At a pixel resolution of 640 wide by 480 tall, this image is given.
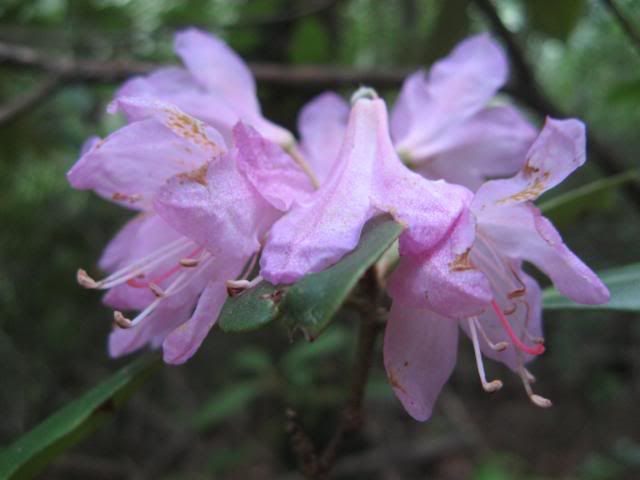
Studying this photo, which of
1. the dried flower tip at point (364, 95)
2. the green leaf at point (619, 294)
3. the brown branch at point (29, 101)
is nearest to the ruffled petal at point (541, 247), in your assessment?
the green leaf at point (619, 294)

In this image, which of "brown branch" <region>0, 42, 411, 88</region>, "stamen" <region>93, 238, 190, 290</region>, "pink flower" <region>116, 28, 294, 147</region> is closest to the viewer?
"stamen" <region>93, 238, 190, 290</region>

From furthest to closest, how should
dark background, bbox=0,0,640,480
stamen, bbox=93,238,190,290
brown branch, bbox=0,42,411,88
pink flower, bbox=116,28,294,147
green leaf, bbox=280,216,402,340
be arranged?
dark background, bbox=0,0,640,480, brown branch, bbox=0,42,411,88, pink flower, bbox=116,28,294,147, stamen, bbox=93,238,190,290, green leaf, bbox=280,216,402,340

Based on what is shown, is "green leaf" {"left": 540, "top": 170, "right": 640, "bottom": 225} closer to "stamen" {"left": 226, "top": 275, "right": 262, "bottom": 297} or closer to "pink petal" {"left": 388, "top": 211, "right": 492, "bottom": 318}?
"pink petal" {"left": 388, "top": 211, "right": 492, "bottom": 318}

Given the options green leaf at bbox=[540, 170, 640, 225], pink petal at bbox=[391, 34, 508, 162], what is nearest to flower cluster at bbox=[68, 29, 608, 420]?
pink petal at bbox=[391, 34, 508, 162]

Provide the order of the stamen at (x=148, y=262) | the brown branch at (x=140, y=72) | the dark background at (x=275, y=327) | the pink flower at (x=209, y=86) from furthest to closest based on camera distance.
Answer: the dark background at (x=275, y=327) < the brown branch at (x=140, y=72) < the pink flower at (x=209, y=86) < the stamen at (x=148, y=262)

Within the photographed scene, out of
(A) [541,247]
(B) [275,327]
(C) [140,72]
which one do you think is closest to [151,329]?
(A) [541,247]

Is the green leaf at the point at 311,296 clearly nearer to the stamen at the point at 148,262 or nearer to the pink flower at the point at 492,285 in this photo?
the pink flower at the point at 492,285

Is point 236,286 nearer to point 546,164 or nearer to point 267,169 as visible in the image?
point 267,169

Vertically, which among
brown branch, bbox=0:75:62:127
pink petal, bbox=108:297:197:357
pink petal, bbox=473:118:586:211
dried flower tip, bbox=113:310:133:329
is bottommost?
brown branch, bbox=0:75:62:127
